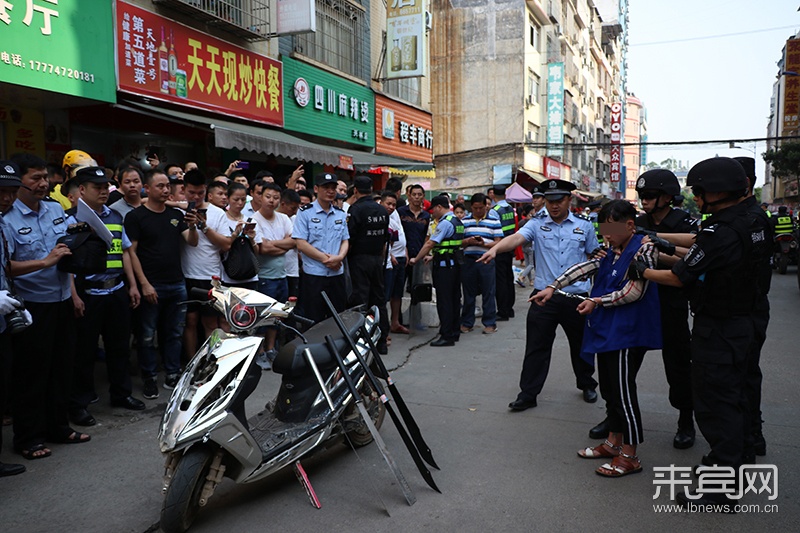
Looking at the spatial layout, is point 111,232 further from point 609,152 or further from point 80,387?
point 609,152

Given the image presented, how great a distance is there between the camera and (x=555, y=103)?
31.1 m

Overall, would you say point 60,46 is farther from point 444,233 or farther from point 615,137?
point 615,137

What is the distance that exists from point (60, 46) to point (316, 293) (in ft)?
16.5

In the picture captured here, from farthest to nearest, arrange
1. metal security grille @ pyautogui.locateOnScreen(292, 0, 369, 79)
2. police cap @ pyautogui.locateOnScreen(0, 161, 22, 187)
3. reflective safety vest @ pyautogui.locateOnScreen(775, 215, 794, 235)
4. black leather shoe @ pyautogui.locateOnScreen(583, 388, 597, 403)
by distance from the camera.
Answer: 1. reflective safety vest @ pyautogui.locateOnScreen(775, 215, 794, 235)
2. metal security grille @ pyautogui.locateOnScreen(292, 0, 369, 79)
3. black leather shoe @ pyautogui.locateOnScreen(583, 388, 597, 403)
4. police cap @ pyautogui.locateOnScreen(0, 161, 22, 187)

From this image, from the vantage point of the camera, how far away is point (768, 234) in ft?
11.4

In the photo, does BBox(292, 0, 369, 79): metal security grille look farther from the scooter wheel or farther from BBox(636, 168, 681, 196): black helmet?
the scooter wheel

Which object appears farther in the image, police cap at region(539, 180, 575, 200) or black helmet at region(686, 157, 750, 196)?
police cap at region(539, 180, 575, 200)

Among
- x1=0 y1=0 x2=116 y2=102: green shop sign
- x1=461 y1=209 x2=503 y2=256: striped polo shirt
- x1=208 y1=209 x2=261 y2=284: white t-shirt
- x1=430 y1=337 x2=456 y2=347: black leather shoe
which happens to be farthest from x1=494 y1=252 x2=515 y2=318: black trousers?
x1=0 y1=0 x2=116 y2=102: green shop sign

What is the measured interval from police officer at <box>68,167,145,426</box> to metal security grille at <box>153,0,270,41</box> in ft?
20.5

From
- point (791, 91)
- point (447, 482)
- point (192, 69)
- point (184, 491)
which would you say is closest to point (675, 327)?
point (447, 482)

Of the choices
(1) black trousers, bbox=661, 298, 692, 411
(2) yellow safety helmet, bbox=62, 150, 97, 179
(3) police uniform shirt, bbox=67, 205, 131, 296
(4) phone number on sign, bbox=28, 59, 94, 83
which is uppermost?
(4) phone number on sign, bbox=28, 59, 94, 83

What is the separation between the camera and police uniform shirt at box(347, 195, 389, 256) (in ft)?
22.8

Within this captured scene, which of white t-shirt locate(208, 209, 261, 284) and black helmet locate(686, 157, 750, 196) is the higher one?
black helmet locate(686, 157, 750, 196)

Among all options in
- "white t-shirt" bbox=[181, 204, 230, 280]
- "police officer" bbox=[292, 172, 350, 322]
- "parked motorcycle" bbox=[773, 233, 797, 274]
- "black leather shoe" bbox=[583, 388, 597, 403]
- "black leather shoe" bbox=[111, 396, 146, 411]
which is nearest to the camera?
"black leather shoe" bbox=[111, 396, 146, 411]
